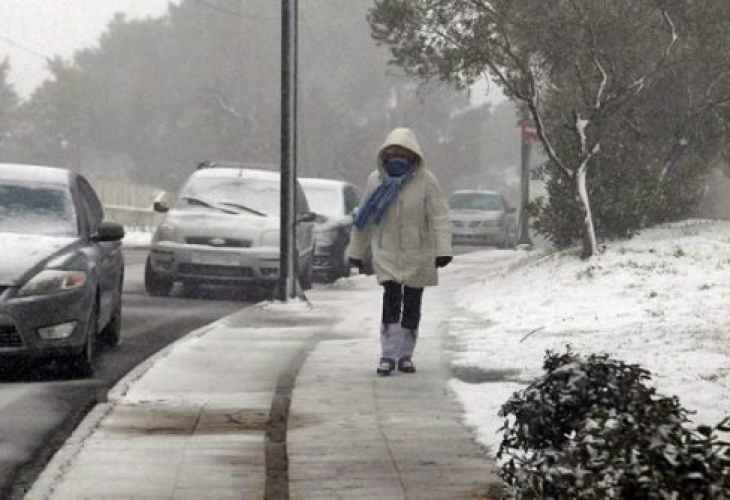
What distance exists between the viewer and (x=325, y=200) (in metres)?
25.1

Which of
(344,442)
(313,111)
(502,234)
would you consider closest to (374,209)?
(344,442)

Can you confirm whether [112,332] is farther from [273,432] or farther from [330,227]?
[330,227]

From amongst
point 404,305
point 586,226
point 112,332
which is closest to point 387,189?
point 404,305

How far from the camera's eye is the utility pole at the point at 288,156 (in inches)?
699

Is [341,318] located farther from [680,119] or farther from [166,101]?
[166,101]

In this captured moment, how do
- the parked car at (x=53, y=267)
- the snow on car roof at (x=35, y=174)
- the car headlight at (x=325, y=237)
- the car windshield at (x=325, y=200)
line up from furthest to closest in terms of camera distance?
1. the car windshield at (x=325, y=200)
2. the car headlight at (x=325, y=237)
3. the snow on car roof at (x=35, y=174)
4. the parked car at (x=53, y=267)

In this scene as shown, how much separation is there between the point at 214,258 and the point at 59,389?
884cm

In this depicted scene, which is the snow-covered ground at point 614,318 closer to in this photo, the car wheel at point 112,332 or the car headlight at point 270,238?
the car headlight at point 270,238

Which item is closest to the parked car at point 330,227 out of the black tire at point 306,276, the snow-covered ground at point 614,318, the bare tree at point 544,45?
the black tire at point 306,276

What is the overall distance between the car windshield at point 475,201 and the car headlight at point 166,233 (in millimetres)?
22325

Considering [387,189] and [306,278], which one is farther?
[306,278]

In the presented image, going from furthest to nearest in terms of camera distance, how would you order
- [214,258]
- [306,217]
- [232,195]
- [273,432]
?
→ [232,195], [306,217], [214,258], [273,432]

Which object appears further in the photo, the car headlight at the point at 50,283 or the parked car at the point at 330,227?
the parked car at the point at 330,227

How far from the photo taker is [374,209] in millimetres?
11055
